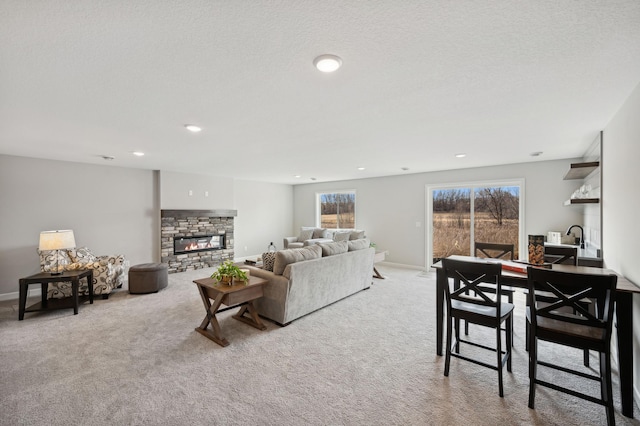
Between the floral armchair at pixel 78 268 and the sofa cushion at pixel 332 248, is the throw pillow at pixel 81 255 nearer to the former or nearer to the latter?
the floral armchair at pixel 78 268

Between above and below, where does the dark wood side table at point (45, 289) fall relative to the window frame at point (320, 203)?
below

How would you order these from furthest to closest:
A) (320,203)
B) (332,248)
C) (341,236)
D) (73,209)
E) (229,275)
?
1. (320,203)
2. (341,236)
3. (73,209)
4. (332,248)
5. (229,275)

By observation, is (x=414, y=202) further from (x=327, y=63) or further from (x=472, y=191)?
(x=327, y=63)

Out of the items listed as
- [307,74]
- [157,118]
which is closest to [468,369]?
[307,74]

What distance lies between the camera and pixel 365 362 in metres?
2.63

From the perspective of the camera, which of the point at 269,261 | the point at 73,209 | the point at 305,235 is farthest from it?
the point at 305,235

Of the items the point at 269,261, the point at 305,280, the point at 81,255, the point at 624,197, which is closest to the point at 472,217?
the point at 624,197

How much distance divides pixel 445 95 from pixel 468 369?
2373 mm

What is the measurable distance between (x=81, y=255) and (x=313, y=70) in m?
5.23

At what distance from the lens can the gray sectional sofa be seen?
11.1 feet

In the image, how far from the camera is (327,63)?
1.72 m

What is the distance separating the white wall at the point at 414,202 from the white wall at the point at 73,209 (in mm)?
4545

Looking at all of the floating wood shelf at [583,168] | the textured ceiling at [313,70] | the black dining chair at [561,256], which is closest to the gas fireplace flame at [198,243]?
the textured ceiling at [313,70]

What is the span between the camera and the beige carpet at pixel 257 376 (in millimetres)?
1948
